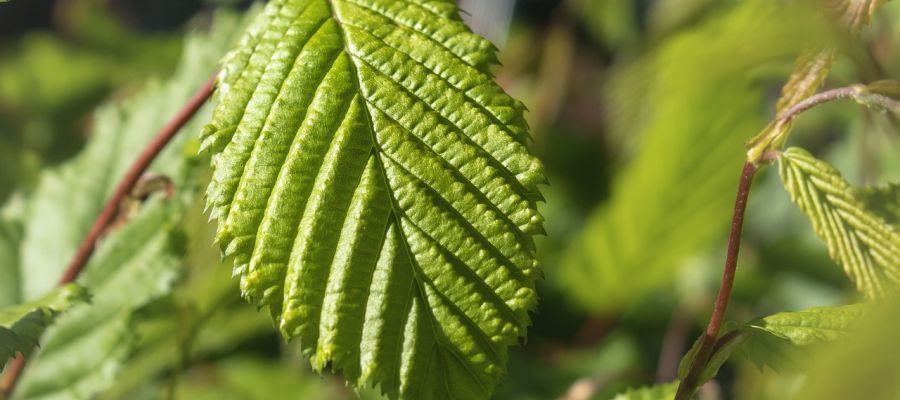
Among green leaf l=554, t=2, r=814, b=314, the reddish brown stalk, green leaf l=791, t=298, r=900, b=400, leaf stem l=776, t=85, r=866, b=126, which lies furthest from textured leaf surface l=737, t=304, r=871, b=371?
green leaf l=554, t=2, r=814, b=314

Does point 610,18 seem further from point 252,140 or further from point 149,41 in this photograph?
point 252,140

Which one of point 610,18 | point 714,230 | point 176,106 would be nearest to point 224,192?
point 176,106

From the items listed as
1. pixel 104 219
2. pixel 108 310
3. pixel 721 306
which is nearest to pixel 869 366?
pixel 721 306

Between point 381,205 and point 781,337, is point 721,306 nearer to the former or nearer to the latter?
point 781,337

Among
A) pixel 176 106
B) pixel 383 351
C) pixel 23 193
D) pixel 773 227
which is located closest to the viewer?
pixel 383 351

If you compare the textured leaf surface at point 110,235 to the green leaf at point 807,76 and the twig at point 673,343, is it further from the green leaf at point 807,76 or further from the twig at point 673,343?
the twig at point 673,343

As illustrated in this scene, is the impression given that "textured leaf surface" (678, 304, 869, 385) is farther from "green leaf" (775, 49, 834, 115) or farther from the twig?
the twig
